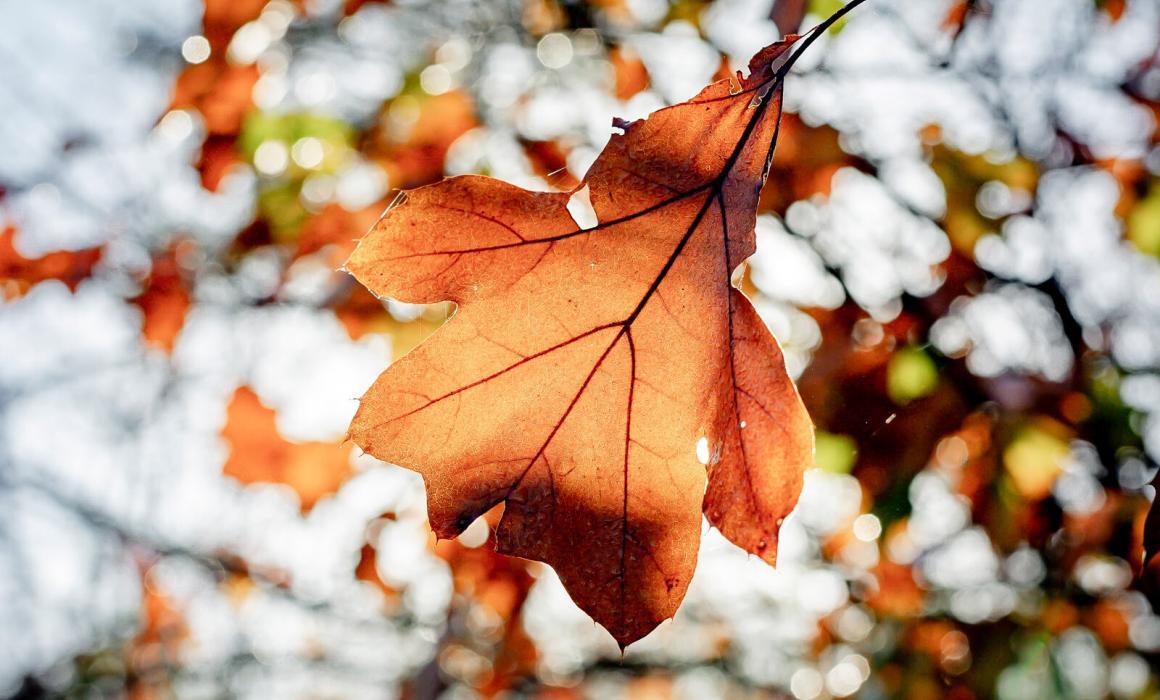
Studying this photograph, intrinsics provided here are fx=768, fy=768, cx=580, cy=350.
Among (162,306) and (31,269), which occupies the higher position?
(31,269)

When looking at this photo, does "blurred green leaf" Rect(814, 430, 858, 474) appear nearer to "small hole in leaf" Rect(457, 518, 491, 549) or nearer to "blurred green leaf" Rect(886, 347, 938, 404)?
"blurred green leaf" Rect(886, 347, 938, 404)

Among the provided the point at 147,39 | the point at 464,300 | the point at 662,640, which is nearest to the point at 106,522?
the point at 147,39

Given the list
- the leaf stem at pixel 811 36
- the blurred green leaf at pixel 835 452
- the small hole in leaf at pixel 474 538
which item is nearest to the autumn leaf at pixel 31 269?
the small hole in leaf at pixel 474 538

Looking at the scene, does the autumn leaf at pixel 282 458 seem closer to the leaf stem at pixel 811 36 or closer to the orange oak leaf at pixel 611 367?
the orange oak leaf at pixel 611 367

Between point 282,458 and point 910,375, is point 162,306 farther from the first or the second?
point 910,375

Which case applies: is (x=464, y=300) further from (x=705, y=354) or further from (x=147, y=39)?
(x=147, y=39)

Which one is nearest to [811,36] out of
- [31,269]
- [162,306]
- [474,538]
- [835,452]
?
[835,452]
